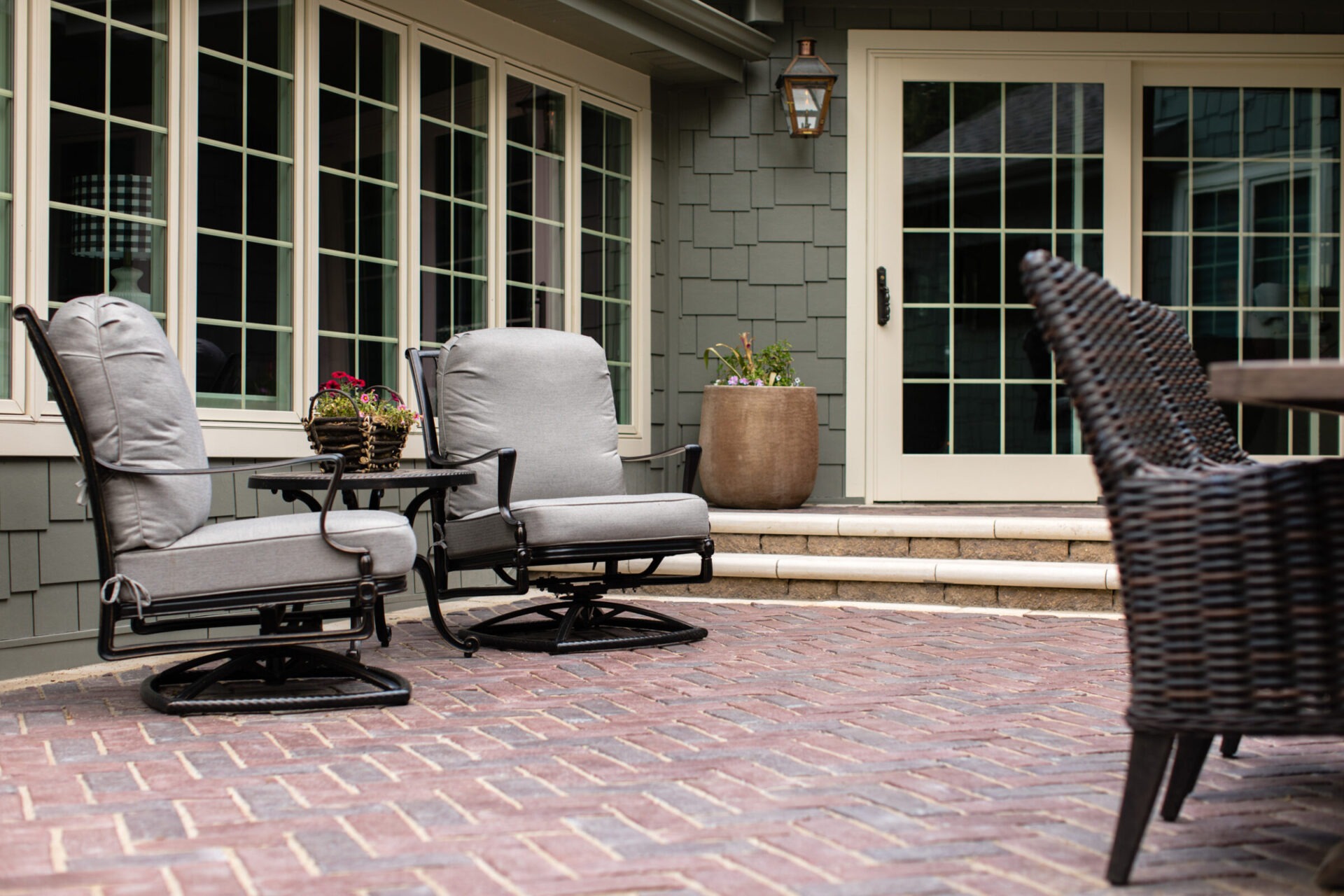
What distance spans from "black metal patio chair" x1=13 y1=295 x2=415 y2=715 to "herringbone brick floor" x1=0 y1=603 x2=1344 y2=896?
20 centimetres

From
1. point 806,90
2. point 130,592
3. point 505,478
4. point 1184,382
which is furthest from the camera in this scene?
point 806,90

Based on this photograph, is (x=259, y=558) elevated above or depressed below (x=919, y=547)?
above

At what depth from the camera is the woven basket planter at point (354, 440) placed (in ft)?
11.6

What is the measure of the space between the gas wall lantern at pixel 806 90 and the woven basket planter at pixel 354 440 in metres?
3.21

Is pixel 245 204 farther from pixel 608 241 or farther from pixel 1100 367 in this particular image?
pixel 1100 367

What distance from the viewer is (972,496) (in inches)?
242

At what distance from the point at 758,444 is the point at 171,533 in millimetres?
3161

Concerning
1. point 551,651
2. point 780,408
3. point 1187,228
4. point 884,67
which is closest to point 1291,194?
point 1187,228

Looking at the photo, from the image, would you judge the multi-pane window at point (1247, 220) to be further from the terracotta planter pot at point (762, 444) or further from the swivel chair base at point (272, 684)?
the swivel chair base at point (272, 684)

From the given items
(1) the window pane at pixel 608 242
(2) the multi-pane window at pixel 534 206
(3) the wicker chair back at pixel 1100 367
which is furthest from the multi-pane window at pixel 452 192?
(3) the wicker chair back at pixel 1100 367

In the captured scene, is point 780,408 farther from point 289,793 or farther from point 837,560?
point 289,793

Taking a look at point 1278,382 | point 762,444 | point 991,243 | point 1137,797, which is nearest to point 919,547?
point 762,444

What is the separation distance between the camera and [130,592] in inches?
112

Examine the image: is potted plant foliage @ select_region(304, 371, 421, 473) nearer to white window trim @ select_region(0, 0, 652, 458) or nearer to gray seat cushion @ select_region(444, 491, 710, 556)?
gray seat cushion @ select_region(444, 491, 710, 556)
